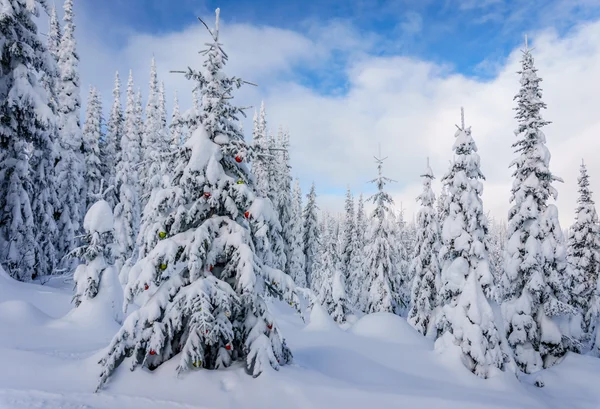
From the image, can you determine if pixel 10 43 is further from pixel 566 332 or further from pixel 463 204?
pixel 566 332

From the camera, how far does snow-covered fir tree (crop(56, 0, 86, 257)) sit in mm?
28156

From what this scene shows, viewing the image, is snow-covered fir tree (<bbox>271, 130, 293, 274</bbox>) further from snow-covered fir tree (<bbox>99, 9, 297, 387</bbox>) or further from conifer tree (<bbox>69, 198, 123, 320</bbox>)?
snow-covered fir tree (<bbox>99, 9, 297, 387</bbox>)

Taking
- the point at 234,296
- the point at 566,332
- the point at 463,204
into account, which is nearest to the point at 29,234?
the point at 234,296

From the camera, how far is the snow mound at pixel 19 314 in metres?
10.7

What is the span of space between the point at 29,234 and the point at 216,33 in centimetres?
1457

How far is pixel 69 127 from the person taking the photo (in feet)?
96.1

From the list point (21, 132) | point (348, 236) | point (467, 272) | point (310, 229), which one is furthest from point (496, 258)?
point (21, 132)

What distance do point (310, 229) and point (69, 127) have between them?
103ft

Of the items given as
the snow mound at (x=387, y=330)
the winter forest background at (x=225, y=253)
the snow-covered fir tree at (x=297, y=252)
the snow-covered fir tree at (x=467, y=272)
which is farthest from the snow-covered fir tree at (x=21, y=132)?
the snow-covered fir tree at (x=297, y=252)

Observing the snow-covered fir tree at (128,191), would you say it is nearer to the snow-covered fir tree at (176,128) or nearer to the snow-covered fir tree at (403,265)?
the snow-covered fir tree at (176,128)

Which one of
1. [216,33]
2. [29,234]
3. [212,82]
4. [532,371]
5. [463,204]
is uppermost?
[216,33]

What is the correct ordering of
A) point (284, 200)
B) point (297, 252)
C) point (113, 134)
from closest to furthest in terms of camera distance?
point (284, 200)
point (113, 134)
point (297, 252)

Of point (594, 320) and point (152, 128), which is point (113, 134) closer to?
point (152, 128)

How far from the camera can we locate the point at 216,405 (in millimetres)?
6766
